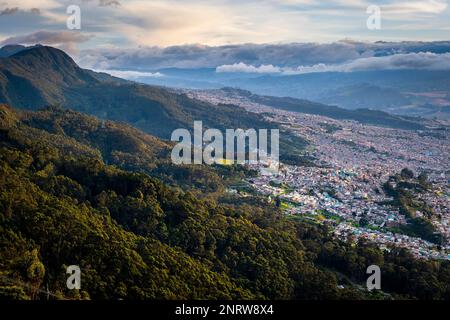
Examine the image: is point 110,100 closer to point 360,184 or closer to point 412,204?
point 360,184

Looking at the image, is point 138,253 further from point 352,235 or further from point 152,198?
point 352,235

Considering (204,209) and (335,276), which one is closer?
(335,276)

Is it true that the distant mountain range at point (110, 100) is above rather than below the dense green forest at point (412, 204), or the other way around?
above

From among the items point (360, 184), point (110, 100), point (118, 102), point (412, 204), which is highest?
point (110, 100)

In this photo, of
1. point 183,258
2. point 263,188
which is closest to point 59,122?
point 263,188

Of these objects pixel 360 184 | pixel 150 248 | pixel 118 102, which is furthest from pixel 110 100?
pixel 150 248

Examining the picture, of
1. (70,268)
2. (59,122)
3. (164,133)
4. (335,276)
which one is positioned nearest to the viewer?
(70,268)

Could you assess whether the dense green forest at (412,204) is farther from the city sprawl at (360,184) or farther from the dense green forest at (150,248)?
the dense green forest at (150,248)

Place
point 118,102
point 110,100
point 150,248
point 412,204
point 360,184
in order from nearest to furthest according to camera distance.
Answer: point 150,248, point 412,204, point 360,184, point 118,102, point 110,100

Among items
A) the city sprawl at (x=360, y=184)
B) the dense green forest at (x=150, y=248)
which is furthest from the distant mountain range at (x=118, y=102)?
the dense green forest at (x=150, y=248)
